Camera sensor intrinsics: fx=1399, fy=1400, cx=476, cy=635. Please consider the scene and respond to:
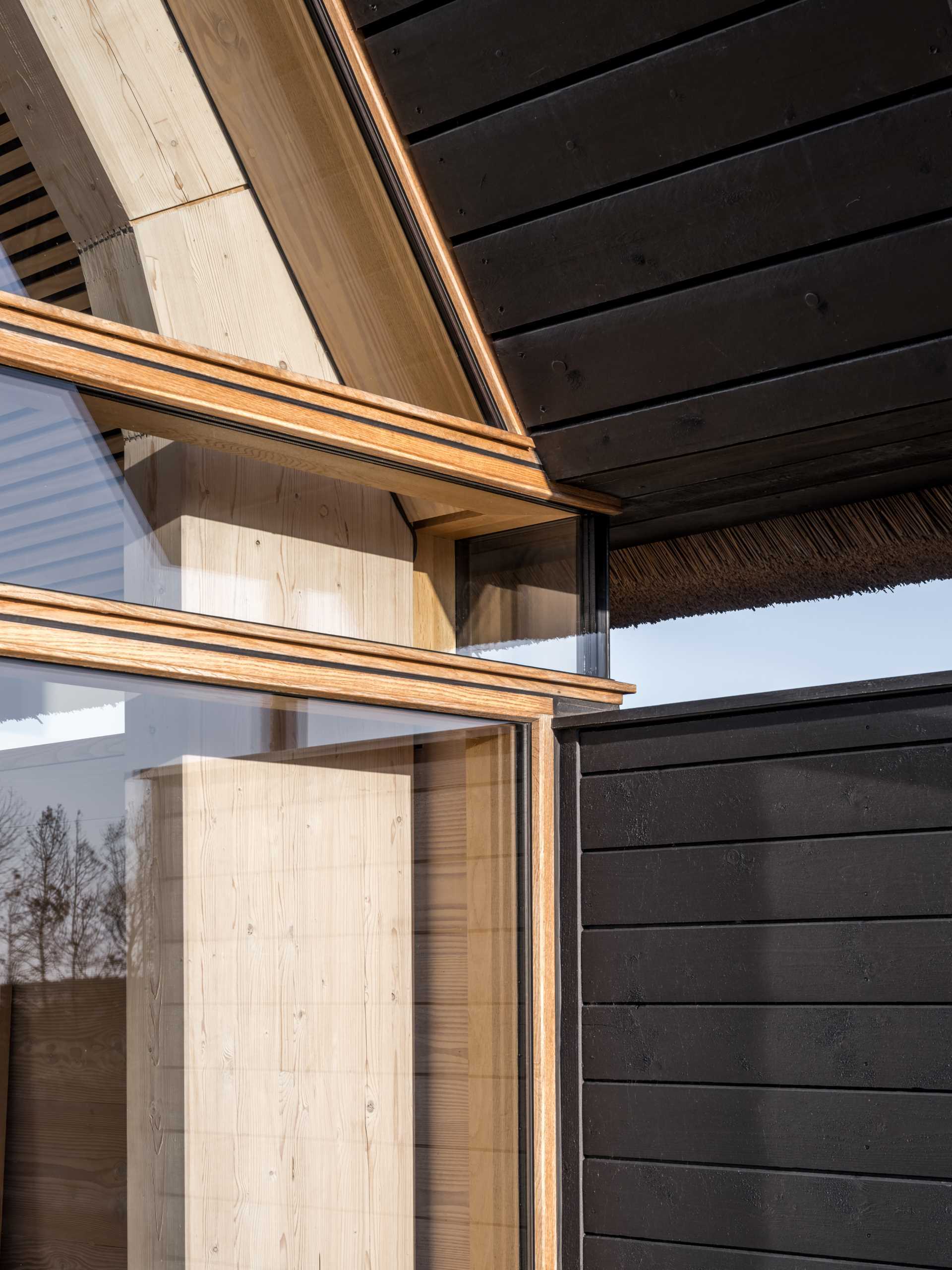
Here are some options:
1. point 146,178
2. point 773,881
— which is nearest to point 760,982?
point 773,881

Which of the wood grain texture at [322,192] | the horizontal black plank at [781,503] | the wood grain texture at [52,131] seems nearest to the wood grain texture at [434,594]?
the wood grain texture at [322,192]

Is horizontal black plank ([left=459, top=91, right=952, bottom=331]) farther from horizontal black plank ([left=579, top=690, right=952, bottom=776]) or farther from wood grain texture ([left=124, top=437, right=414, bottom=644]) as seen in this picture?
horizontal black plank ([left=579, top=690, right=952, bottom=776])

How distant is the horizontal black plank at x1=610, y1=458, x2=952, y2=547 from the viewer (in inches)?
118

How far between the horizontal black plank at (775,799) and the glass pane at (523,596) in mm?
310

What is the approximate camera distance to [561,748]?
9.99ft

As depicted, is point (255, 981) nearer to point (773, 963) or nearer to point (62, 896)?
point (62, 896)

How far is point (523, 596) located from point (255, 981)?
100 centimetres

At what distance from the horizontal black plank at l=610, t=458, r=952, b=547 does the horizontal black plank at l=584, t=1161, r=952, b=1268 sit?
1.41m

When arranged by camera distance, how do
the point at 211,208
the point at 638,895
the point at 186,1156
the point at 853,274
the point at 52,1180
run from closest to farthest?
the point at 52,1180 < the point at 186,1156 < the point at 853,274 < the point at 211,208 < the point at 638,895

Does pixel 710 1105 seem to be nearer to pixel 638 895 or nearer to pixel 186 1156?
pixel 638 895

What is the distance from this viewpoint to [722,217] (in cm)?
256

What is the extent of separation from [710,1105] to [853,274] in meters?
1.59

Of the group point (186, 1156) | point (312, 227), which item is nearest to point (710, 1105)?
point (186, 1156)

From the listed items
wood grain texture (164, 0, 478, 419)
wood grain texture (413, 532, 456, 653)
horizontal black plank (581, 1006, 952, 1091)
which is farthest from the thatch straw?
horizontal black plank (581, 1006, 952, 1091)
